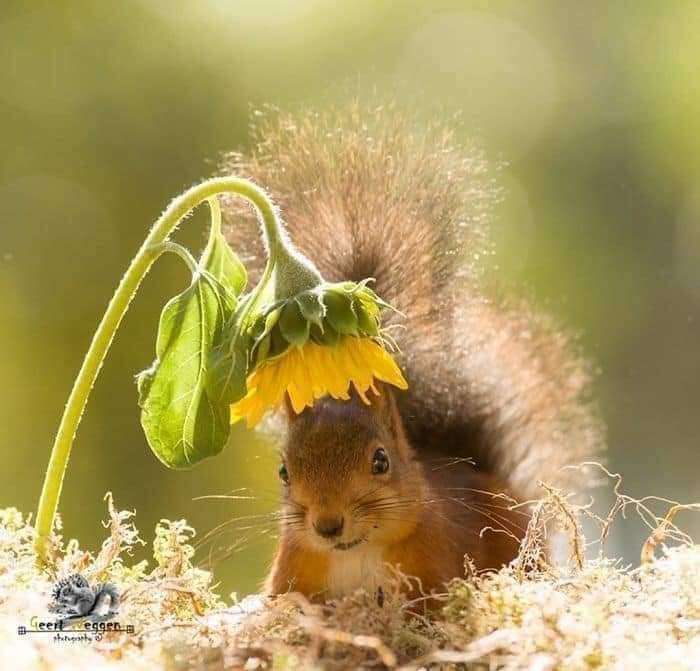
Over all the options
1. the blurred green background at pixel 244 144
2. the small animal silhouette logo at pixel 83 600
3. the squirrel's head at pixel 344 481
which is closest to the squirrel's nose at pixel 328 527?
the squirrel's head at pixel 344 481

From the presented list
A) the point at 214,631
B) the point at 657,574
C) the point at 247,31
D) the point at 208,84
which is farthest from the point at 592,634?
the point at 247,31

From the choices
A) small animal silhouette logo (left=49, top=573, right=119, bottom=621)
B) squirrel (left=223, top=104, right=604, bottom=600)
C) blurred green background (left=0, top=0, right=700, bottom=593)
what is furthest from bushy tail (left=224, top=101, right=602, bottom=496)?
blurred green background (left=0, top=0, right=700, bottom=593)

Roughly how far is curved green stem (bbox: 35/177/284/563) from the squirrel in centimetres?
38

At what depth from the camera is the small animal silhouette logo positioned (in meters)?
1.10

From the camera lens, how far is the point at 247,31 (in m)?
4.73

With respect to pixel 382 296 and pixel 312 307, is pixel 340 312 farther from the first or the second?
pixel 382 296

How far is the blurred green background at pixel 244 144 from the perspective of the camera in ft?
12.3

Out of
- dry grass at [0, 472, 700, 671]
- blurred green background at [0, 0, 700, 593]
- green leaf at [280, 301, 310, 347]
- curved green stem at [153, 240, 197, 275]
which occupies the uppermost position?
blurred green background at [0, 0, 700, 593]

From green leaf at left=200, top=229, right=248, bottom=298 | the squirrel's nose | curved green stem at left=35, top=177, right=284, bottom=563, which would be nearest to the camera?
curved green stem at left=35, top=177, right=284, bottom=563

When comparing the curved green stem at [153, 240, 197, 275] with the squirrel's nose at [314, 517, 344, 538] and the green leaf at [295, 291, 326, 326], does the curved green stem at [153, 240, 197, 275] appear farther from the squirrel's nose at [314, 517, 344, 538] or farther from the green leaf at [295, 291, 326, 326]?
the squirrel's nose at [314, 517, 344, 538]

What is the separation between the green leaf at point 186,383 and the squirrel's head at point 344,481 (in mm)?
305

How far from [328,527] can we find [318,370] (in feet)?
1.30

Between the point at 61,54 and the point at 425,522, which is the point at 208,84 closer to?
the point at 61,54

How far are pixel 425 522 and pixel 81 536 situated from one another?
203cm
